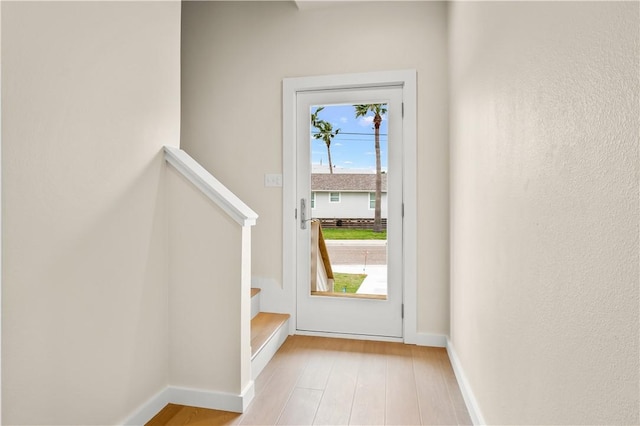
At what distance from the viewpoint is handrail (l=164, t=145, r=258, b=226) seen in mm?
1798

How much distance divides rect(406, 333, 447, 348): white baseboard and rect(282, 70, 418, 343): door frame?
0.01m

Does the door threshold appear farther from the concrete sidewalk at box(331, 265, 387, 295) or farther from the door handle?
the door handle

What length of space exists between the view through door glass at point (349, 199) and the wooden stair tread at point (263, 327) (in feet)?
1.20

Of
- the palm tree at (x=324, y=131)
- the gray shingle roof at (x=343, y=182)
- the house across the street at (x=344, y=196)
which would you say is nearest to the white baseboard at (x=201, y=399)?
the house across the street at (x=344, y=196)

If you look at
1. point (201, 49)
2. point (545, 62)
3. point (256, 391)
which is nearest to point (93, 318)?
point (256, 391)

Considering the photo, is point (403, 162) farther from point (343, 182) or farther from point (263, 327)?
point (263, 327)

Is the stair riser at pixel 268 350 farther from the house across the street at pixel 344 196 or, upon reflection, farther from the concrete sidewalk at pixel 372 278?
the house across the street at pixel 344 196

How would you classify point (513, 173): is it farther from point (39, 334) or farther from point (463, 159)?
point (39, 334)

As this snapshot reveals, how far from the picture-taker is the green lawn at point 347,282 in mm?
2883

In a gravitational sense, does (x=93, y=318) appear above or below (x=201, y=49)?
below

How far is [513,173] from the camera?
123 centimetres

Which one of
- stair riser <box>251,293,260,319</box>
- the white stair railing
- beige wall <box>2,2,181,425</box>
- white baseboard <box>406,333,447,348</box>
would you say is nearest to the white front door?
white baseboard <box>406,333,447,348</box>

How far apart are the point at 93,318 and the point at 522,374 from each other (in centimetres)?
153

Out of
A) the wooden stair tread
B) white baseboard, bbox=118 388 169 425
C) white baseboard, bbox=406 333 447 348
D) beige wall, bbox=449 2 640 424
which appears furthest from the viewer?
white baseboard, bbox=406 333 447 348
